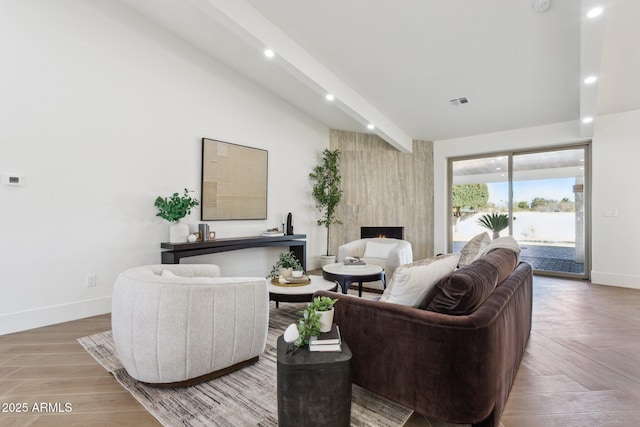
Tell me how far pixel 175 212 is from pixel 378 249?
2.96 meters

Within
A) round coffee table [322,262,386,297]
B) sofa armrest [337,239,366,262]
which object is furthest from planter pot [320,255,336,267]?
round coffee table [322,262,386,297]

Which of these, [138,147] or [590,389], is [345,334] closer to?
[590,389]

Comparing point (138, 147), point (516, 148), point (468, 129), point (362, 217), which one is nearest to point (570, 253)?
point (516, 148)

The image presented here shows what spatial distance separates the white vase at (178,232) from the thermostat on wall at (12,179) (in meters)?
1.44

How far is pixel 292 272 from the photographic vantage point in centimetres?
334

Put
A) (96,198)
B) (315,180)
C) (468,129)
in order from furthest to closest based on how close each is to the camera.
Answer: (315,180) → (468,129) → (96,198)

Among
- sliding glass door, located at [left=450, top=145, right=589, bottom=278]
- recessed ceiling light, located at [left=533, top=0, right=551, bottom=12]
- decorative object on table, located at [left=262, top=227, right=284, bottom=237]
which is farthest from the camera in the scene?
sliding glass door, located at [left=450, top=145, right=589, bottom=278]

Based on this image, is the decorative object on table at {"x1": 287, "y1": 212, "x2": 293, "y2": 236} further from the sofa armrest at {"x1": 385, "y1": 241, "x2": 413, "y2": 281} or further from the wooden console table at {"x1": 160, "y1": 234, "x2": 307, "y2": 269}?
the sofa armrest at {"x1": 385, "y1": 241, "x2": 413, "y2": 281}

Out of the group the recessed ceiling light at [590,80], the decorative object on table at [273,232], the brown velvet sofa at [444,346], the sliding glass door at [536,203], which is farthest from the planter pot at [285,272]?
the sliding glass door at [536,203]

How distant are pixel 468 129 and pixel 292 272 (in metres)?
4.44

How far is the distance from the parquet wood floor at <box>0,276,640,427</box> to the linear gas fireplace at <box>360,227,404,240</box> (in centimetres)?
326

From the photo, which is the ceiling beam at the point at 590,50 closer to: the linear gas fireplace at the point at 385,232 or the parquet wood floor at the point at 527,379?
the parquet wood floor at the point at 527,379

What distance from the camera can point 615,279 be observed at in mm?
4746

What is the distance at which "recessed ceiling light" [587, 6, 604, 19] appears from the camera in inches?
93.5
